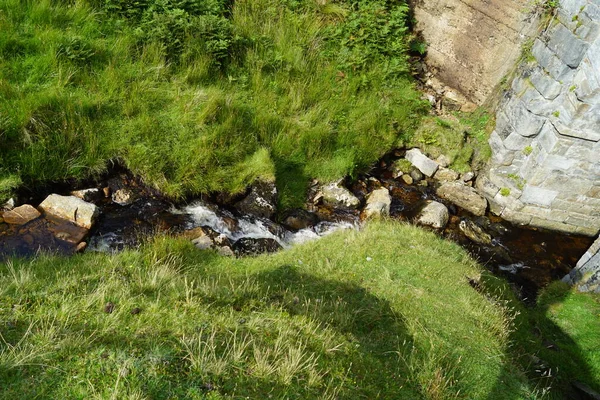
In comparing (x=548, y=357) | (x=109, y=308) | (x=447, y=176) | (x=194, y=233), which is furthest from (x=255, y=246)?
(x=447, y=176)

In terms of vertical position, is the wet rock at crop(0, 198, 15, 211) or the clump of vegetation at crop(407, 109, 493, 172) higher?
the clump of vegetation at crop(407, 109, 493, 172)

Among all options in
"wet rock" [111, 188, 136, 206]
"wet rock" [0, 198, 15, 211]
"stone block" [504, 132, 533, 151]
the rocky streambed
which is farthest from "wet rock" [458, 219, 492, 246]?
"wet rock" [0, 198, 15, 211]

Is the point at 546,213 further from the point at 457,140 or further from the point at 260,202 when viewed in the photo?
the point at 260,202

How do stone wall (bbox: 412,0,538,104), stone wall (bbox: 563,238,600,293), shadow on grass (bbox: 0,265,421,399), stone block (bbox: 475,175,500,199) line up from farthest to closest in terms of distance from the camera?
stone wall (bbox: 412,0,538,104), stone block (bbox: 475,175,500,199), stone wall (bbox: 563,238,600,293), shadow on grass (bbox: 0,265,421,399)

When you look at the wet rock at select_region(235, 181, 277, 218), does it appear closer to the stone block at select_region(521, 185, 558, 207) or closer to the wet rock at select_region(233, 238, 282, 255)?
the wet rock at select_region(233, 238, 282, 255)

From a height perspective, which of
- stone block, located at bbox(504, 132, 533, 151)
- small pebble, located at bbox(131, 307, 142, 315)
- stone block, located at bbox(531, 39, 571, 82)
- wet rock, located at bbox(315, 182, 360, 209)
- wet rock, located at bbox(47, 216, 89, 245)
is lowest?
wet rock, located at bbox(47, 216, 89, 245)
